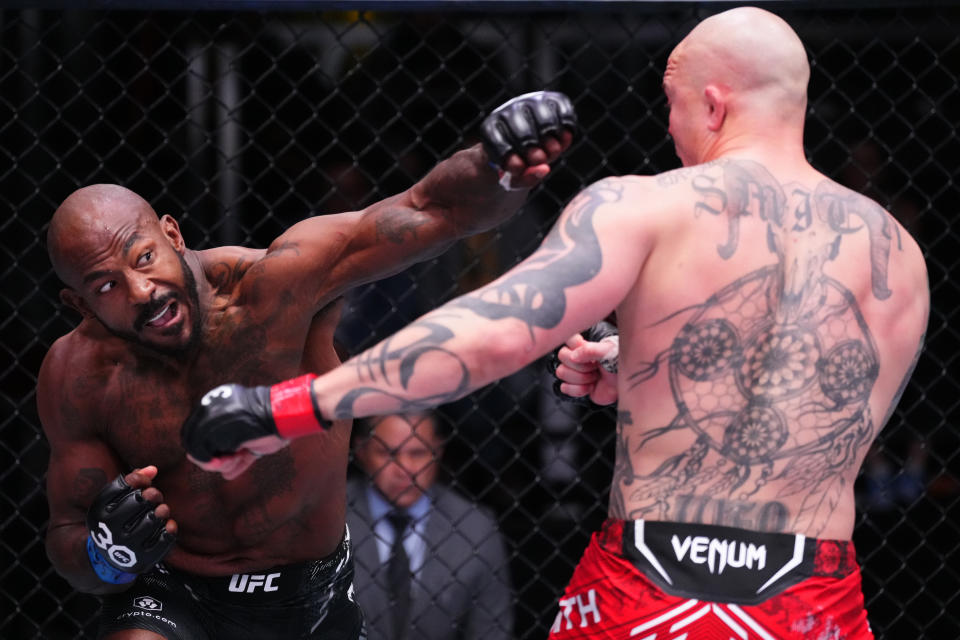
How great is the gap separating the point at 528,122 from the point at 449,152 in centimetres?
151

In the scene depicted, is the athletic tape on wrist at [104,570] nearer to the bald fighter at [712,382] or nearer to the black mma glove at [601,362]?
the bald fighter at [712,382]

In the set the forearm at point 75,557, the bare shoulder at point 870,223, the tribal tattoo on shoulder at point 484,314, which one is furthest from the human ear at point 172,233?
the bare shoulder at point 870,223

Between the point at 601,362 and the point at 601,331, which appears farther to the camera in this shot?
the point at 601,331

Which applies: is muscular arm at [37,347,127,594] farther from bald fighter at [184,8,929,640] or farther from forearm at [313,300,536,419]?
forearm at [313,300,536,419]

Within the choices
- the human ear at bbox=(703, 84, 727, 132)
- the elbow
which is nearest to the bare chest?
the elbow

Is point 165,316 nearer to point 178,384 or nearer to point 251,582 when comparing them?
point 178,384

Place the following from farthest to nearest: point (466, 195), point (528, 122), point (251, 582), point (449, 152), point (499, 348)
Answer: point (449, 152)
point (251, 582)
point (466, 195)
point (528, 122)
point (499, 348)

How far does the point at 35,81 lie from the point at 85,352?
1.12 m

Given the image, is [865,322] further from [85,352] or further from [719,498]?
[85,352]

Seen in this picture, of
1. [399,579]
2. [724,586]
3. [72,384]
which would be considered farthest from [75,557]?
[724,586]

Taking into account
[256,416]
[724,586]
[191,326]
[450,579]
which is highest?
[256,416]

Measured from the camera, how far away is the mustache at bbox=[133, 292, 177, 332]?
6.21 feet

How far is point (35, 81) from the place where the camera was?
2.83 metres

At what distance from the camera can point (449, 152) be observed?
10.3 ft
